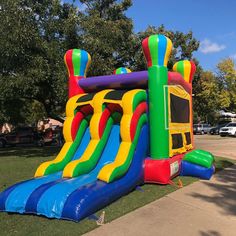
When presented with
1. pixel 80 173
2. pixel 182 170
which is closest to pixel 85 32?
pixel 182 170

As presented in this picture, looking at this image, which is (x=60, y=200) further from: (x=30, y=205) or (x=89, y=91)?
(x=89, y=91)

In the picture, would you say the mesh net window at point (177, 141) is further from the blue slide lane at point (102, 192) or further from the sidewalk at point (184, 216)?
the sidewalk at point (184, 216)

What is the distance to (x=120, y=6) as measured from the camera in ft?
69.5

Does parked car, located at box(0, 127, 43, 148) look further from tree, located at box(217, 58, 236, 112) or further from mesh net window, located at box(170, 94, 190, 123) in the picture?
tree, located at box(217, 58, 236, 112)

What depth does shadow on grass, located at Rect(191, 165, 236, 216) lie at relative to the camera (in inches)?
→ 253

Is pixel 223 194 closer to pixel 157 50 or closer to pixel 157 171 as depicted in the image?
pixel 157 171

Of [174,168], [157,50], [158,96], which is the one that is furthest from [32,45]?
[174,168]

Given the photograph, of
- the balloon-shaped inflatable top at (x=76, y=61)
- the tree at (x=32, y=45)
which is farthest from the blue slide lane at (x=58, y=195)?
the tree at (x=32, y=45)

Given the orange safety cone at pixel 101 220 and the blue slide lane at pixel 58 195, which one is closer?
the orange safety cone at pixel 101 220

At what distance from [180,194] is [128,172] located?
1.22m

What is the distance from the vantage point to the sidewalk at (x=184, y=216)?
5152mm

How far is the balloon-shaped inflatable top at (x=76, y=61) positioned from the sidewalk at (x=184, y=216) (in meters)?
4.19

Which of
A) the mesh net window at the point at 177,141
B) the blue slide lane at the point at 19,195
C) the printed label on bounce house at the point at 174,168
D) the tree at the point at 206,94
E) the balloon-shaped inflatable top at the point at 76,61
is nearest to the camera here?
the blue slide lane at the point at 19,195

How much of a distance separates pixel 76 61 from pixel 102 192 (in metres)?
4.43
